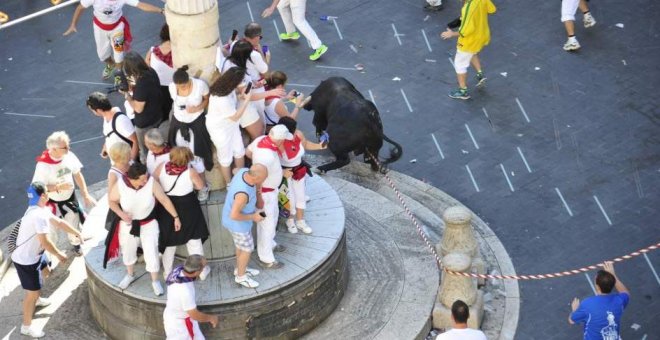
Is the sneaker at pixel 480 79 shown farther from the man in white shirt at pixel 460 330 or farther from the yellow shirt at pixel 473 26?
the man in white shirt at pixel 460 330

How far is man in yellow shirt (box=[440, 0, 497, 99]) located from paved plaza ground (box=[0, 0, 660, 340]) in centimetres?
33

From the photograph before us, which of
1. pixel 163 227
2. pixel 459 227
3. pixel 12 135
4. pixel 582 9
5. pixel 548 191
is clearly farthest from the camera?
pixel 582 9

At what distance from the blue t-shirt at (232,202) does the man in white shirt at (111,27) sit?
18.8ft

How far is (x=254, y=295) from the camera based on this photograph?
447 inches

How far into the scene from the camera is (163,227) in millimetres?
11383

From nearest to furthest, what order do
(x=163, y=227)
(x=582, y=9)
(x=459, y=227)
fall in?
(x=163, y=227) < (x=459, y=227) < (x=582, y=9)

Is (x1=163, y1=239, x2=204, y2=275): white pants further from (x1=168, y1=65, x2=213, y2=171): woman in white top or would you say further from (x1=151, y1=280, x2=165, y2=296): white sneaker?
(x1=168, y1=65, x2=213, y2=171): woman in white top

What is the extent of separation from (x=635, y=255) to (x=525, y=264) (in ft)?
3.93

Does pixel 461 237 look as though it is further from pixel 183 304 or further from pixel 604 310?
pixel 183 304

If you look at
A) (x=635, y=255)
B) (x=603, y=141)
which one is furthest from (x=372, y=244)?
(x=603, y=141)

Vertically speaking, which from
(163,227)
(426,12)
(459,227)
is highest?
(163,227)

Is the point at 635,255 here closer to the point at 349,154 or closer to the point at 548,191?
the point at 548,191

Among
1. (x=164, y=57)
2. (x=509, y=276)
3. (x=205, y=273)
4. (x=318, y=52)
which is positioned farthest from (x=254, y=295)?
(x=318, y=52)

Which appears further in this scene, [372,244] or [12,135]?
[12,135]
